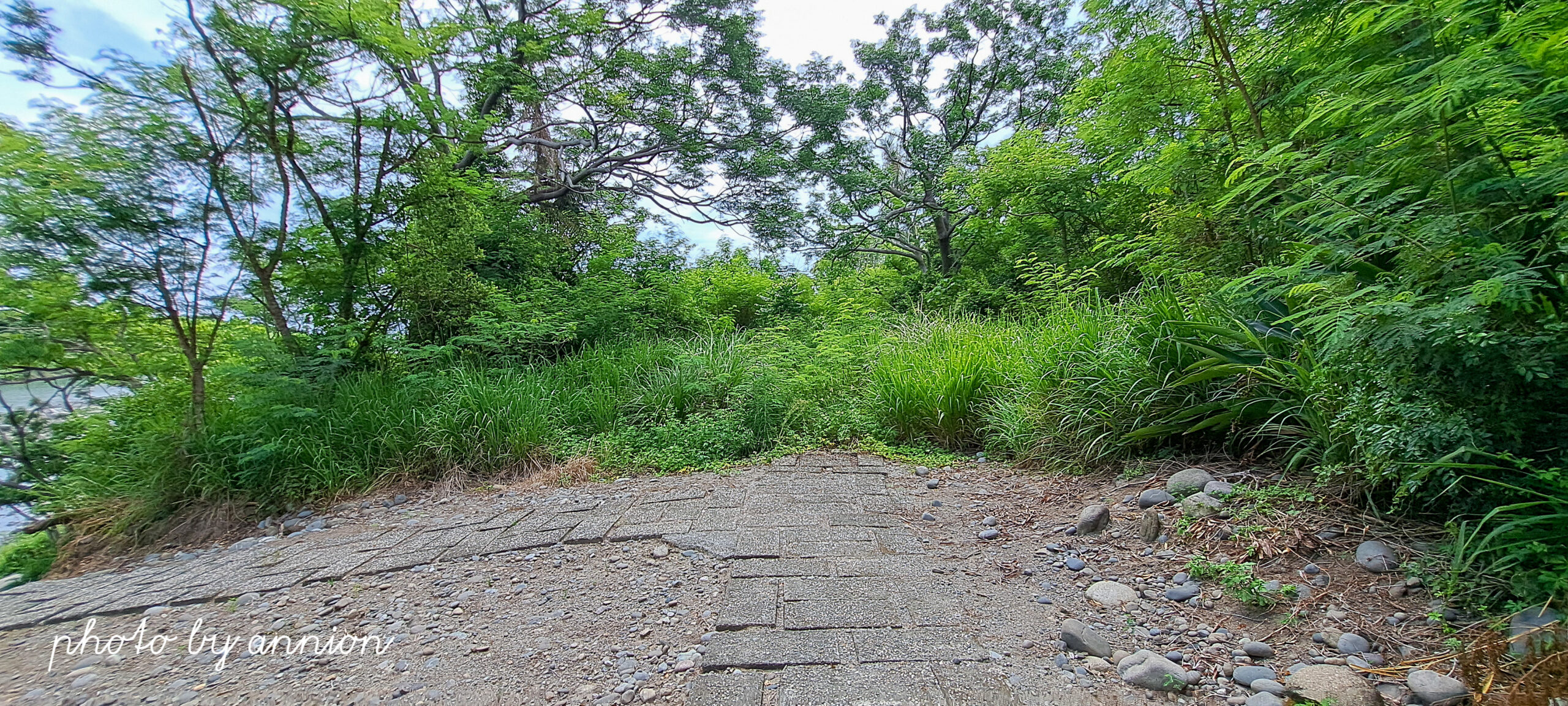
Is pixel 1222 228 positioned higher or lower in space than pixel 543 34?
lower

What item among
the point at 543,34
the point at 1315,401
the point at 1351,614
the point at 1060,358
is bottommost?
the point at 1351,614

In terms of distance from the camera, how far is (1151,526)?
1967 mm

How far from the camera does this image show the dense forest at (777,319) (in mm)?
1364

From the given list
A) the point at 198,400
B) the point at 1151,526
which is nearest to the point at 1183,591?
the point at 1151,526

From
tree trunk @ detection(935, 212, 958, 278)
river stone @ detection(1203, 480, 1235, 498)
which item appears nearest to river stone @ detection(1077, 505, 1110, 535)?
river stone @ detection(1203, 480, 1235, 498)

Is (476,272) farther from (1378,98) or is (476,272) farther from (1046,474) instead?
(1378,98)

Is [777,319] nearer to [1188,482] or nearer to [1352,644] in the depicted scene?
[1188,482]

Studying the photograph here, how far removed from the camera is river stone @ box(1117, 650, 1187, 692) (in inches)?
48.1

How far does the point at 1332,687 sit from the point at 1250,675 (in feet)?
0.44

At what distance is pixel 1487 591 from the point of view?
1288mm

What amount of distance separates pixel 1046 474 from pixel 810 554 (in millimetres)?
1444

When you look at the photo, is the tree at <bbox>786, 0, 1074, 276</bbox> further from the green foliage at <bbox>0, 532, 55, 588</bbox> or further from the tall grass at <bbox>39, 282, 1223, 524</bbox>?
the green foliage at <bbox>0, 532, 55, 588</bbox>

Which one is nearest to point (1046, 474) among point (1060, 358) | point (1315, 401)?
point (1060, 358)

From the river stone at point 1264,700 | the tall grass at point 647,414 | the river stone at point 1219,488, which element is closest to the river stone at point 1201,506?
the river stone at point 1219,488
